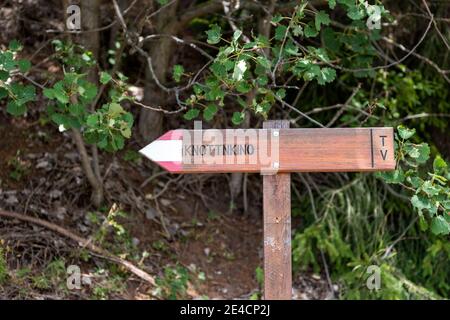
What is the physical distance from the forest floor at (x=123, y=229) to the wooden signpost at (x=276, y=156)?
4.70 feet

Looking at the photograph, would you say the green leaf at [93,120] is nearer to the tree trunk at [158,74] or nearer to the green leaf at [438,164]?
the green leaf at [438,164]

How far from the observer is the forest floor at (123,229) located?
4434mm

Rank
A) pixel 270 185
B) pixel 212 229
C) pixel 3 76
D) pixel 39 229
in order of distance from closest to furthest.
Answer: pixel 270 185 < pixel 3 76 < pixel 39 229 < pixel 212 229

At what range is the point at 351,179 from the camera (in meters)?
5.33

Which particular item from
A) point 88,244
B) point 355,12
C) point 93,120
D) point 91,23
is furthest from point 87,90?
point 91,23

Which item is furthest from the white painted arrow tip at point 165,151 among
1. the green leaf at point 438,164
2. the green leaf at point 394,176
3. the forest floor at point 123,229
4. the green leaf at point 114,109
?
the forest floor at point 123,229

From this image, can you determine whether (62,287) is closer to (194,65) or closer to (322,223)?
(322,223)

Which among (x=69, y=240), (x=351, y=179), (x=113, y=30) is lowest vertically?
(x=69, y=240)

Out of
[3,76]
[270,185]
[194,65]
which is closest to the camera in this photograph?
[270,185]

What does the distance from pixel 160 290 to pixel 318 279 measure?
3.97 feet

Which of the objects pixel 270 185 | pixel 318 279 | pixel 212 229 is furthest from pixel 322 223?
pixel 270 185

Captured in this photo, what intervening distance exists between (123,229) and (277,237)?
1.84 metres

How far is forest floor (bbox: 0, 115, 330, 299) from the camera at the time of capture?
4434mm

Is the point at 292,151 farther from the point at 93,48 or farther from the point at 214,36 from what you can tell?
the point at 93,48
